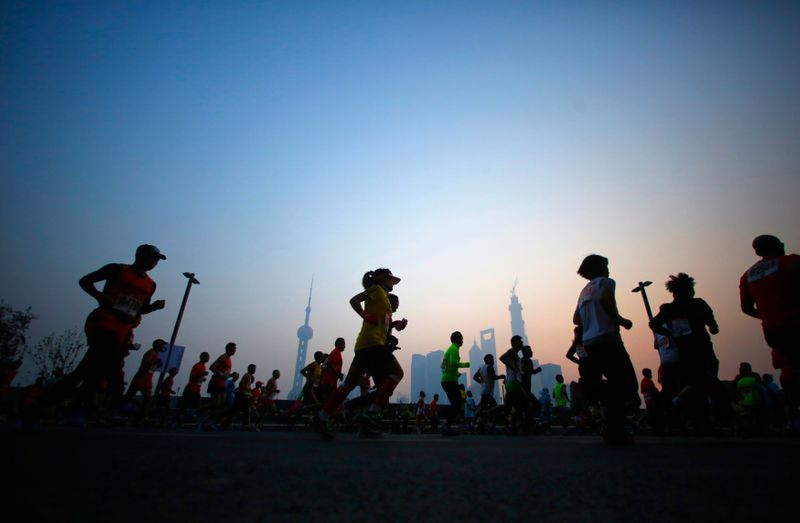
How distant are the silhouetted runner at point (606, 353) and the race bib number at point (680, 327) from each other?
8.13 ft

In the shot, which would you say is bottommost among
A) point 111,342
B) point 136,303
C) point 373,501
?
point 373,501

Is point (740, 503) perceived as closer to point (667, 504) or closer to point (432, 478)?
point (667, 504)

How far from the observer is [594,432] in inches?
443

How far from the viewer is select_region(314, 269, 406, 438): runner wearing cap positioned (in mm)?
4465

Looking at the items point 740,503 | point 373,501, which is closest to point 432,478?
point 373,501

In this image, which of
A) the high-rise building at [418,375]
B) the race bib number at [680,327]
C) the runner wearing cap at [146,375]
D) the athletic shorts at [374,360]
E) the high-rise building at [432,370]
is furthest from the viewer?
the high-rise building at [418,375]

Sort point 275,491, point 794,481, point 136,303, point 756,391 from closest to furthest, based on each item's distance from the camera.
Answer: point 275,491 → point 794,481 → point 136,303 → point 756,391

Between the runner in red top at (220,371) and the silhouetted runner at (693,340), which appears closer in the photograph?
the silhouetted runner at (693,340)

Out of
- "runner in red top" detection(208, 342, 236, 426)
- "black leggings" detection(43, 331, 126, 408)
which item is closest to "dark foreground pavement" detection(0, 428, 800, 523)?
"black leggings" detection(43, 331, 126, 408)

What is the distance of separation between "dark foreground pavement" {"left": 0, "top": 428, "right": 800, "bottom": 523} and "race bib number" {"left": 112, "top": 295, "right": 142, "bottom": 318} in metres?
2.59

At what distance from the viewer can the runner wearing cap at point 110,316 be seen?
152 inches

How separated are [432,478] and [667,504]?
2.46 feet

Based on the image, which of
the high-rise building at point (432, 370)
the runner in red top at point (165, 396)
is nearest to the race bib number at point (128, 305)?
the runner in red top at point (165, 396)

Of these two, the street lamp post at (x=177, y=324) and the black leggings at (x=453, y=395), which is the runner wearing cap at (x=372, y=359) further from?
the street lamp post at (x=177, y=324)
